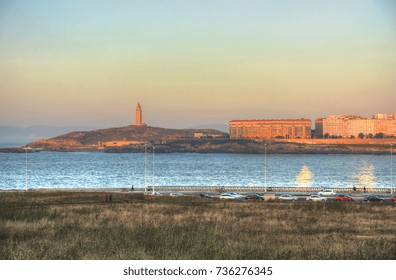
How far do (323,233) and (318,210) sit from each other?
38.8ft

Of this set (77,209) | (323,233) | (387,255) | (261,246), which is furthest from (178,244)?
(77,209)

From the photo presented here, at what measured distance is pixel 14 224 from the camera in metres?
22.8

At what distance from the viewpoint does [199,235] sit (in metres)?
19.3

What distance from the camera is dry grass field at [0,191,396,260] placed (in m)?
15.3

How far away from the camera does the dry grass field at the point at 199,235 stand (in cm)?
1533

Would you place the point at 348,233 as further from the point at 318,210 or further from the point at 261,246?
the point at 318,210

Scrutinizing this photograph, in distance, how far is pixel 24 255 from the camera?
14.2m

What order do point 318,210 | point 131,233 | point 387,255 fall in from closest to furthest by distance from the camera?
1. point 387,255
2. point 131,233
3. point 318,210

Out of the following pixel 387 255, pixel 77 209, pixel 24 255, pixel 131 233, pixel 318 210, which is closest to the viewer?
pixel 24 255
